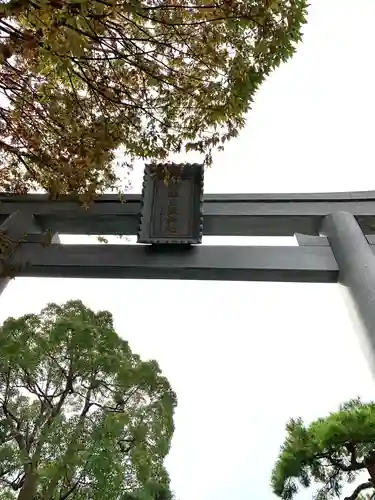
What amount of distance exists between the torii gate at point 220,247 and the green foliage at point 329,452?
140 cm

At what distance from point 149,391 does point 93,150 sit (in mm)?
2693

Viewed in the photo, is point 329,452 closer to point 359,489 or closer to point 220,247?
point 359,489

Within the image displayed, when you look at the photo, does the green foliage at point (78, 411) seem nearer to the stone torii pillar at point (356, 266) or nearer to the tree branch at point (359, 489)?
the tree branch at point (359, 489)

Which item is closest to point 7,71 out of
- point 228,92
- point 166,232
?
point 228,92

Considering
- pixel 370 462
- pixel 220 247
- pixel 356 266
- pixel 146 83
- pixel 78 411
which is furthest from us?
pixel 78 411

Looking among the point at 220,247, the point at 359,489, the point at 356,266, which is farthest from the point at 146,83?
the point at 359,489

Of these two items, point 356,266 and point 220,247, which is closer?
point 356,266

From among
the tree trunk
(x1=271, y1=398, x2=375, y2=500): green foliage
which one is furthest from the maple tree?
the tree trunk

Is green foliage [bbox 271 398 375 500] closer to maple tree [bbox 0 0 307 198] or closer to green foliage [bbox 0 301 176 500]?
green foliage [bbox 0 301 176 500]

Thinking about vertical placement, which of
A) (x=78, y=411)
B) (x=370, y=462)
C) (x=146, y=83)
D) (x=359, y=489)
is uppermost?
(x=146, y=83)

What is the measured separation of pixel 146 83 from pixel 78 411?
2896 mm

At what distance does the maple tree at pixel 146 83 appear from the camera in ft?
4.66

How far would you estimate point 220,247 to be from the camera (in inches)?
101

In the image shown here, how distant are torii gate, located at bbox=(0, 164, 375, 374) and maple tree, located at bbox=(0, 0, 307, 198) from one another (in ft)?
2.16
